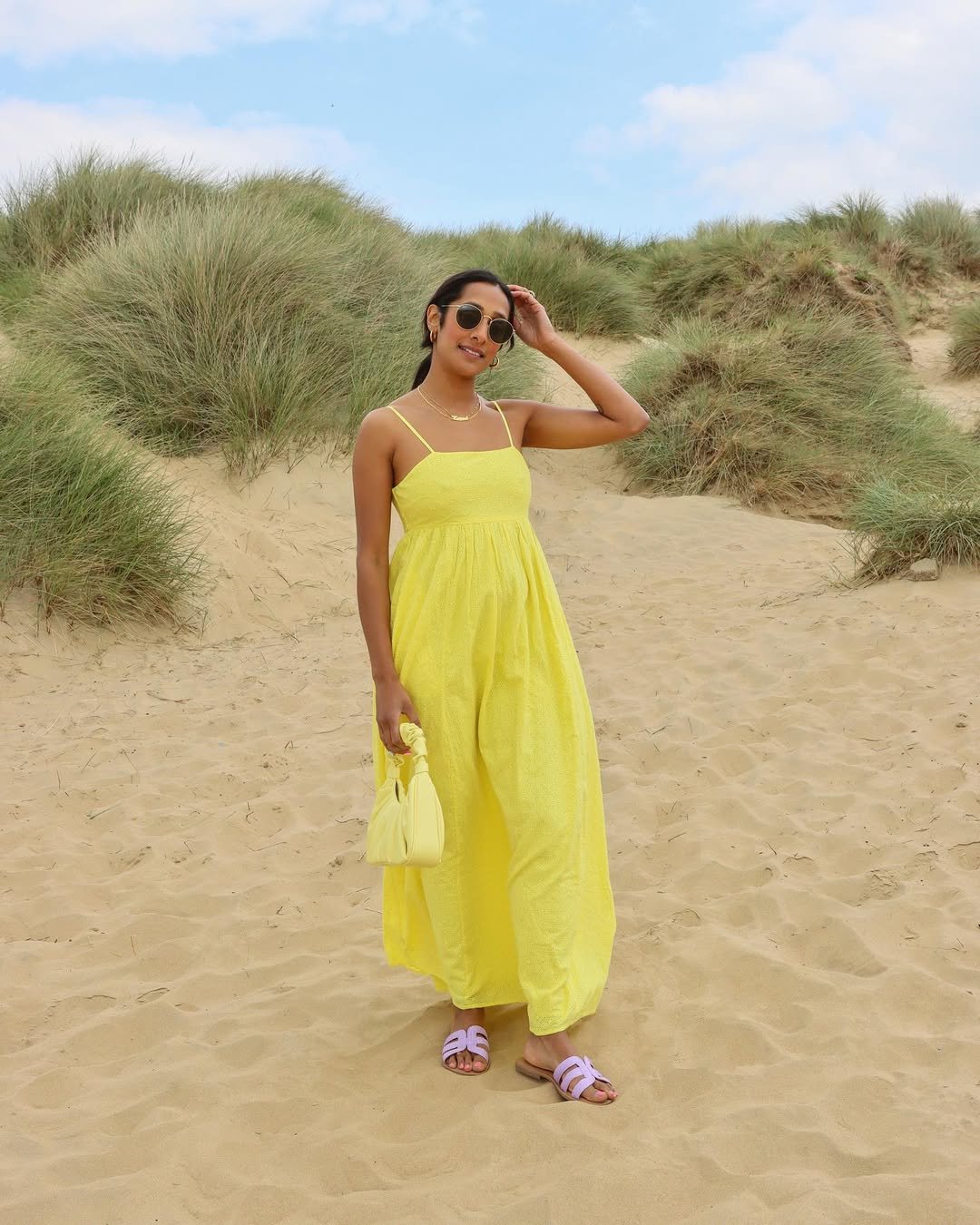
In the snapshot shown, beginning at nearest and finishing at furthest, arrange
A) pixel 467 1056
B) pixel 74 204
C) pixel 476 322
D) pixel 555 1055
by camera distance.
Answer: pixel 476 322 → pixel 555 1055 → pixel 467 1056 → pixel 74 204

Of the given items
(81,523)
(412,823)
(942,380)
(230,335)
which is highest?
(230,335)

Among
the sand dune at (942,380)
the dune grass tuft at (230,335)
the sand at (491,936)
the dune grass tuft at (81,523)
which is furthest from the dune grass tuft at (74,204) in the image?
the sand dune at (942,380)

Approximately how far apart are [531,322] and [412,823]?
3.87ft

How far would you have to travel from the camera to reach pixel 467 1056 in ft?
9.21

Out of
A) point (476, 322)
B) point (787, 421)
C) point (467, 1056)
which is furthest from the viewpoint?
point (787, 421)

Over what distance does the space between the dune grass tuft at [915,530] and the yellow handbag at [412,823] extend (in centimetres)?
490

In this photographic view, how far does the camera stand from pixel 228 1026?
3.16 m

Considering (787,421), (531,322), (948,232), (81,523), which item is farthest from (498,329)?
(948,232)

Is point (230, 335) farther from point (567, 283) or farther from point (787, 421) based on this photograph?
point (567, 283)

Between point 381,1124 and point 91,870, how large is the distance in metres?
2.00

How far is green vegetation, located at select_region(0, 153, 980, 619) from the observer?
7.08m

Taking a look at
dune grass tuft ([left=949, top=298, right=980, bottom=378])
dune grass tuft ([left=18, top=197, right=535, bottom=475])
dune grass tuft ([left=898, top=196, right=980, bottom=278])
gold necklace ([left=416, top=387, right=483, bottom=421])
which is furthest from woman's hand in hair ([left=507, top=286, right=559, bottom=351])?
dune grass tuft ([left=898, top=196, right=980, bottom=278])

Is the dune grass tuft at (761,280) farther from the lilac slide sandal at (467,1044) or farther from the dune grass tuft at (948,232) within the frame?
the lilac slide sandal at (467,1044)

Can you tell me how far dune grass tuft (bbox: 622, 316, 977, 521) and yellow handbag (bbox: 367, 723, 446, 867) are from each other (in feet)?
25.3
